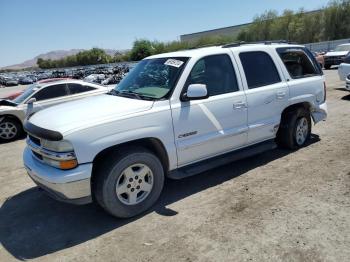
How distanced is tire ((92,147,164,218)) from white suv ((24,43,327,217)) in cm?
1

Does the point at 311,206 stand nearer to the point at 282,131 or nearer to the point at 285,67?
the point at 282,131

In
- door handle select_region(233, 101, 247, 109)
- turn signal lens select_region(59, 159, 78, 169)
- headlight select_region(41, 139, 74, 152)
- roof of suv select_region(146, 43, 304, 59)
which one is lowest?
turn signal lens select_region(59, 159, 78, 169)

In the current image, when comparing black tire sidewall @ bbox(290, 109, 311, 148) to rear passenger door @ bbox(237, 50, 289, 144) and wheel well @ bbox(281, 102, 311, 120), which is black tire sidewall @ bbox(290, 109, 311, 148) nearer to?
wheel well @ bbox(281, 102, 311, 120)

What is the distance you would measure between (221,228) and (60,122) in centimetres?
214

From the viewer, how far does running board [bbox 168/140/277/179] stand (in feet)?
15.0

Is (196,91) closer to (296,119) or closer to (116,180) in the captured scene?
(116,180)

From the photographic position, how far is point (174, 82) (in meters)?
4.54

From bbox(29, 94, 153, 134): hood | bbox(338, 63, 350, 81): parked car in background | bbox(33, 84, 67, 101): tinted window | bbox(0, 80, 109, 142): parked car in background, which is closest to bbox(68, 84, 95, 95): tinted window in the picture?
bbox(0, 80, 109, 142): parked car in background

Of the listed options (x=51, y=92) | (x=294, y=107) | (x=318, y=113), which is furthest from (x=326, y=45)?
(x=294, y=107)

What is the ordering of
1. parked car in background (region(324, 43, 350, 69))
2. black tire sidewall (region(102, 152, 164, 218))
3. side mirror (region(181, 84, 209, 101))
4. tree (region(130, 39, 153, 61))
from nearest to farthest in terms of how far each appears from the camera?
1. black tire sidewall (region(102, 152, 164, 218))
2. side mirror (region(181, 84, 209, 101))
3. parked car in background (region(324, 43, 350, 69))
4. tree (region(130, 39, 153, 61))

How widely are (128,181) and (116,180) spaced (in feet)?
0.64

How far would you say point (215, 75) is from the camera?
496cm

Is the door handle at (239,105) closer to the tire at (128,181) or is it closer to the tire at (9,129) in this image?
the tire at (128,181)

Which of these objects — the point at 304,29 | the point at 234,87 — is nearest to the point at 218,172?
the point at 234,87
